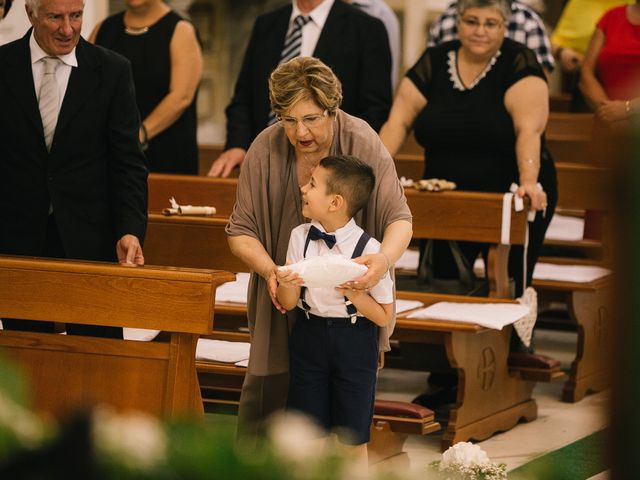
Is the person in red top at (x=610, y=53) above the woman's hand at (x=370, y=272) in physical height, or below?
above

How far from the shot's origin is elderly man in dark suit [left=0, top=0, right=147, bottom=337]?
4160 mm

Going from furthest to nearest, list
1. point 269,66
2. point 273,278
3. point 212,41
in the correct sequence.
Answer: point 212,41 → point 269,66 → point 273,278

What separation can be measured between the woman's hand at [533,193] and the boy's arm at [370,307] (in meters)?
2.26

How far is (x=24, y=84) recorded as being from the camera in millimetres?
4160

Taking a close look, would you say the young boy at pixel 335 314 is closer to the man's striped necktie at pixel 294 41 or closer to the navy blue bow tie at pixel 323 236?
the navy blue bow tie at pixel 323 236

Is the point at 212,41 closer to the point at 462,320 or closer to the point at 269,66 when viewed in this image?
the point at 269,66

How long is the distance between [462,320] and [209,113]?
872 cm

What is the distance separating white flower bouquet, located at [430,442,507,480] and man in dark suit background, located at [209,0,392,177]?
298 centimetres

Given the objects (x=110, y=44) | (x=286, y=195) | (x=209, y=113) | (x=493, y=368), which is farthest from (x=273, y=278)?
(x=209, y=113)

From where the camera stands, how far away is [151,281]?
12.7 feet

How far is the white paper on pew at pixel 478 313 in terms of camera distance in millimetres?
5426

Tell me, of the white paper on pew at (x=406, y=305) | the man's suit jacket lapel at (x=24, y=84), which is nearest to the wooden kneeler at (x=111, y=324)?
the man's suit jacket lapel at (x=24, y=84)

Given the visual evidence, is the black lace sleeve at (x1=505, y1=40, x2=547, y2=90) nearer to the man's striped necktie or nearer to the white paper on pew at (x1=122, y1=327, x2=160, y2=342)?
the man's striped necktie

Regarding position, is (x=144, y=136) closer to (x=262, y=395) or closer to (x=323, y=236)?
(x=262, y=395)
